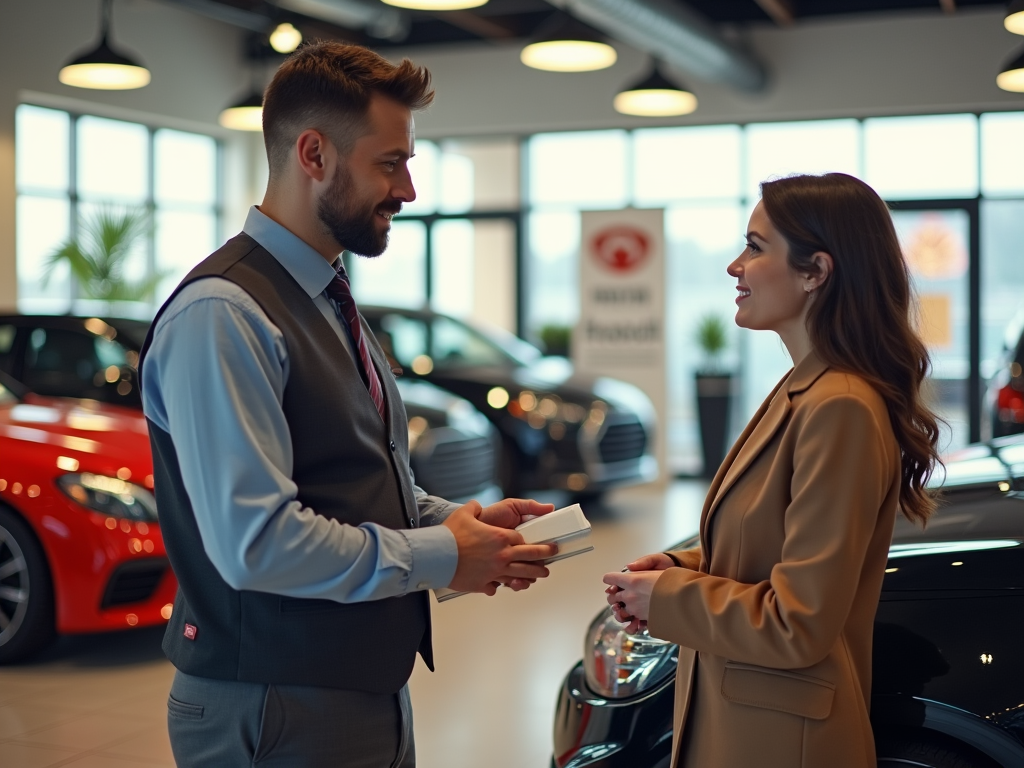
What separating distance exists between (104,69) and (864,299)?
6507 mm

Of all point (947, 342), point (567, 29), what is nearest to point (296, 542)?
point (567, 29)

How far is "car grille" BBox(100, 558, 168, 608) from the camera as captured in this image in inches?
163

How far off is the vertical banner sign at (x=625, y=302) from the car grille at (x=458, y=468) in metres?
3.25

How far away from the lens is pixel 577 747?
219 centimetres

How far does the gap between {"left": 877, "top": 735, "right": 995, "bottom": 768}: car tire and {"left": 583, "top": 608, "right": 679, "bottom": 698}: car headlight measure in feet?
1.30

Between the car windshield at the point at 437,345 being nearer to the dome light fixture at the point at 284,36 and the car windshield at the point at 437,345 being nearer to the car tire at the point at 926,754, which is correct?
the dome light fixture at the point at 284,36

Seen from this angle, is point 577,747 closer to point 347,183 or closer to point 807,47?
point 347,183

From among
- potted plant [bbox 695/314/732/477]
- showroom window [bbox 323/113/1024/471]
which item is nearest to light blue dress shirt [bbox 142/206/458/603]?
showroom window [bbox 323/113/1024/471]

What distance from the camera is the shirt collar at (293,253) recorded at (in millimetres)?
1622

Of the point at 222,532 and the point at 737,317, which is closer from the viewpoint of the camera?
the point at 222,532

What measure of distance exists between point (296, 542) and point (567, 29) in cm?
540

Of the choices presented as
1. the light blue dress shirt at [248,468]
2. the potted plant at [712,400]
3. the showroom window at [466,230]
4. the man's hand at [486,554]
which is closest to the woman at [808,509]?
the man's hand at [486,554]

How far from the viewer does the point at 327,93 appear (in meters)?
1.59

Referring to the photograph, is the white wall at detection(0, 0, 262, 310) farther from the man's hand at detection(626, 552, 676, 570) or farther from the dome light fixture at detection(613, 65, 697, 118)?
the man's hand at detection(626, 552, 676, 570)
